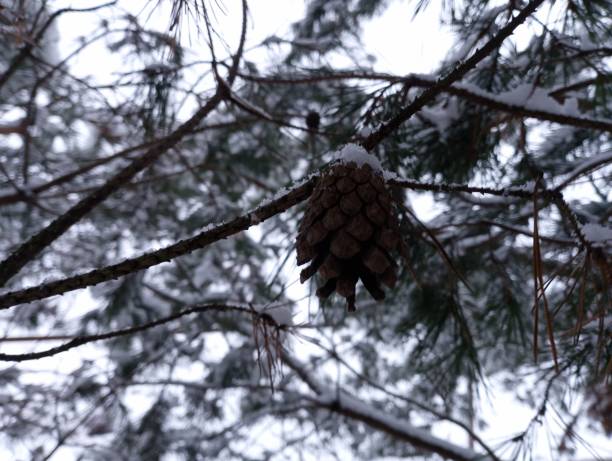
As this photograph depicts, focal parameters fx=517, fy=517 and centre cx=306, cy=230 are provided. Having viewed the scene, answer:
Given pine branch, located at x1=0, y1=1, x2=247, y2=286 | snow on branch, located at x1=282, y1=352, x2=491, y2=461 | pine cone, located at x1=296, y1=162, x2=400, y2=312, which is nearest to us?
pine cone, located at x1=296, y1=162, x2=400, y2=312

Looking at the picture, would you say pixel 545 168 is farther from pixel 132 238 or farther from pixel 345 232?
pixel 132 238

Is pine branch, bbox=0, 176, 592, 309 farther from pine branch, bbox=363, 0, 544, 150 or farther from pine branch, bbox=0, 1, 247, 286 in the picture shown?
pine branch, bbox=0, 1, 247, 286

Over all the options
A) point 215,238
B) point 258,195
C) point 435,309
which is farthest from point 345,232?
point 258,195

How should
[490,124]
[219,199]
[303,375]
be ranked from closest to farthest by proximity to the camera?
[490,124]
[303,375]
[219,199]

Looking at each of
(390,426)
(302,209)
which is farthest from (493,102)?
(390,426)

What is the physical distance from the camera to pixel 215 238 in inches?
34.8

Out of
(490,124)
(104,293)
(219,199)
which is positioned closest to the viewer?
(490,124)

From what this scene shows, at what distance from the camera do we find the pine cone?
2.81 ft

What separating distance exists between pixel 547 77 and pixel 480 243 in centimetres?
84

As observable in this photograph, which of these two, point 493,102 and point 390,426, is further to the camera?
point 390,426

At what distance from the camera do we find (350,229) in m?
0.86

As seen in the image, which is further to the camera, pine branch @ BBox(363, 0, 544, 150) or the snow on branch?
the snow on branch

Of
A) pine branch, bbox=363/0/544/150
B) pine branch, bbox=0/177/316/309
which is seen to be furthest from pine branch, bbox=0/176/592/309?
pine branch, bbox=363/0/544/150

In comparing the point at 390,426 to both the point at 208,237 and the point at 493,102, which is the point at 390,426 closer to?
the point at 493,102
